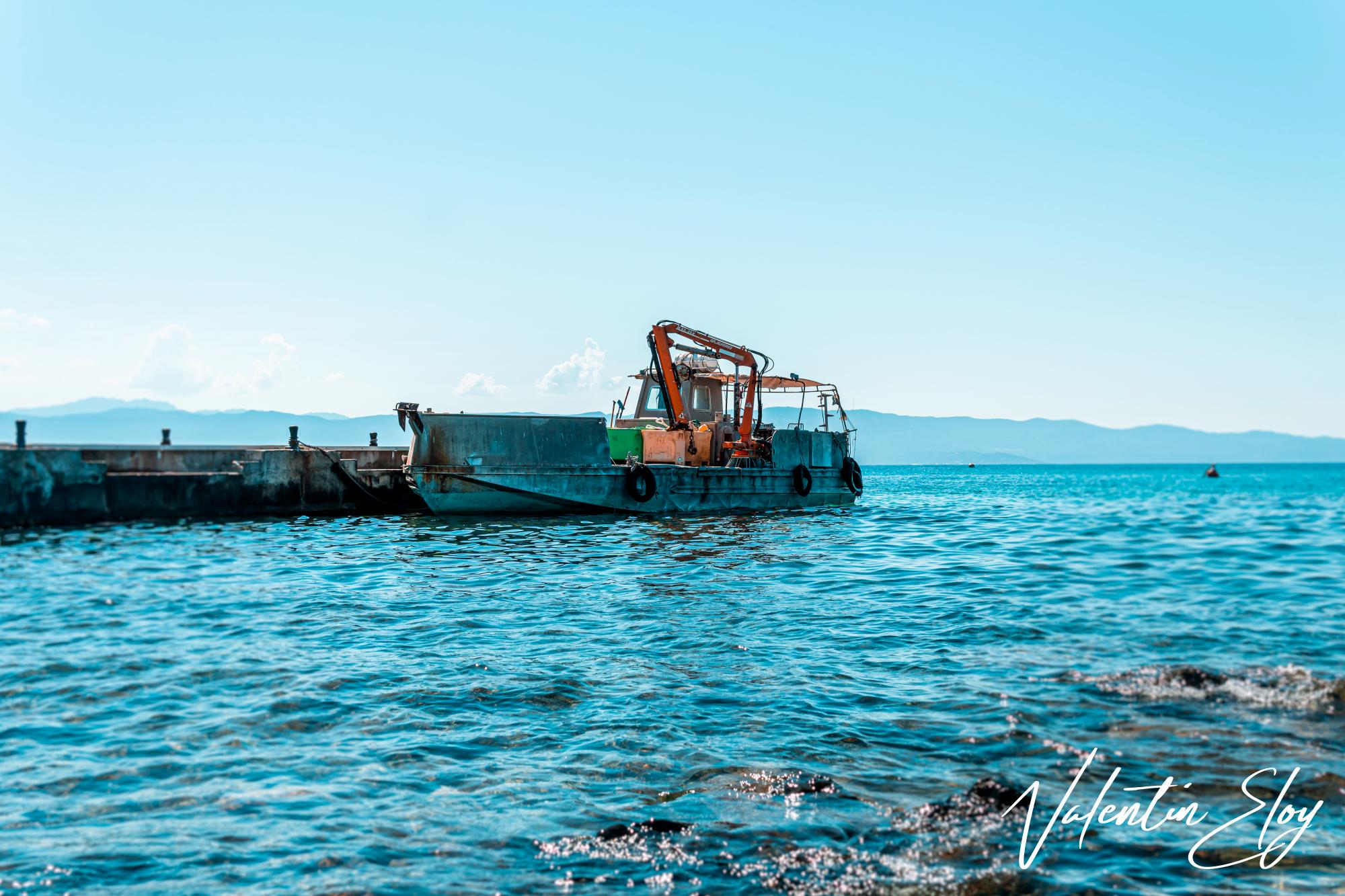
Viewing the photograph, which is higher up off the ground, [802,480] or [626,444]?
[626,444]

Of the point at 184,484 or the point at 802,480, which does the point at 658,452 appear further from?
the point at 184,484

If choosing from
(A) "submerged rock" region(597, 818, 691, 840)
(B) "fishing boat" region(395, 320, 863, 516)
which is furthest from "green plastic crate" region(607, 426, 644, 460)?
(A) "submerged rock" region(597, 818, 691, 840)

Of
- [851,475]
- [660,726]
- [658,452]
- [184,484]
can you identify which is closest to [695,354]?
[658,452]

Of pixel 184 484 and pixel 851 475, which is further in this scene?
pixel 851 475

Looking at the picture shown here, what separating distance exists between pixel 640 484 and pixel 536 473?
346cm

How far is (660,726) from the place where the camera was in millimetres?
6496

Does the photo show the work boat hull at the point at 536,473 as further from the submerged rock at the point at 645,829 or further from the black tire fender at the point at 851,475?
the submerged rock at the point at 645,829

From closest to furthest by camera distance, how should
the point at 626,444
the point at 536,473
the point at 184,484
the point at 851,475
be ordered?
the point at 184,484, the point at 536,473, the point at 626,444, the point at 851,475

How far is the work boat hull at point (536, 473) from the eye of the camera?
75.9 feet

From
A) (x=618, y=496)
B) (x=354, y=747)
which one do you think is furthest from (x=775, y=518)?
(x=354, y=747)

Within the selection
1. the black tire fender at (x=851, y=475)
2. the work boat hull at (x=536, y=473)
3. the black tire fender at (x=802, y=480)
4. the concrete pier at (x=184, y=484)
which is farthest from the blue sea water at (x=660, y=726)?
the black tire fender at (x=851, y=475)

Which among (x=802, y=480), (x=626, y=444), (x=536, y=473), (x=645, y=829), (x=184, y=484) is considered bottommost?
(x=645, y=829)

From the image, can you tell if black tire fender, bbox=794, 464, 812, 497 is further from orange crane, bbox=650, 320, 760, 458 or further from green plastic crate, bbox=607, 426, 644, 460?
green plastic crate, bbox=607, 426, 644, 460

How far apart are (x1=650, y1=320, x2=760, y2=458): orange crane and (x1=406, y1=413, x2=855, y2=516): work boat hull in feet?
6.37
